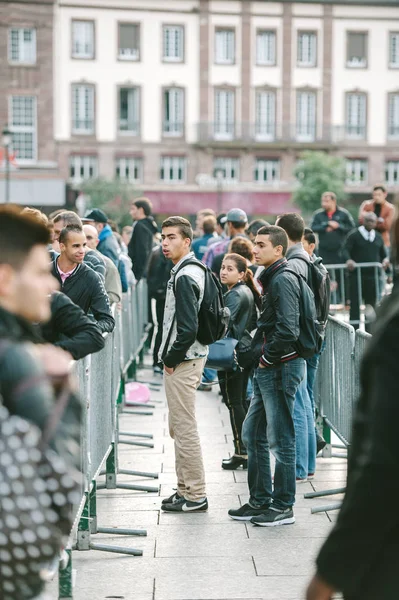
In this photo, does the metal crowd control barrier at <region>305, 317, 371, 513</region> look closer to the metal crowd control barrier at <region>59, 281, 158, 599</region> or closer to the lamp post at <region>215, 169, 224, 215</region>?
the metal crowd control barrier at <region>59, 281, 158, 599</region>

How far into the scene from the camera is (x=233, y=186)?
64312 millimetres

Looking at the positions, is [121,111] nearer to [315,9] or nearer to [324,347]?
[315,9]

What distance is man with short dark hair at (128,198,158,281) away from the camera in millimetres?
14664

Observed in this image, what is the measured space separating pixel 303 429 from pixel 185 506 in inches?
43.5

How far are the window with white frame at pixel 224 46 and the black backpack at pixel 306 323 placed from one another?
58305mm

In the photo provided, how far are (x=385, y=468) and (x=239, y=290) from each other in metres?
6.20

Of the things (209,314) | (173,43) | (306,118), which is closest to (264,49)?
(306,118)

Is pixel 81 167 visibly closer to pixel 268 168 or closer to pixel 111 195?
pixel 111 195

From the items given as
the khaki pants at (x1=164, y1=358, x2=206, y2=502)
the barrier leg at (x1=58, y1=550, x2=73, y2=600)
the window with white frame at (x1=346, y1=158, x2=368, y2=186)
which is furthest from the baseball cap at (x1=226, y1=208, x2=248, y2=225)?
the window with white frame at (x1=346, y1=158, x2=368, y2=186)

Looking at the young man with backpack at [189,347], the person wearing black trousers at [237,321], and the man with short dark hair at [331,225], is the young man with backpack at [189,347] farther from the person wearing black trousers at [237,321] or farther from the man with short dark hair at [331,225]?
the man with short dark hair at [331,225]

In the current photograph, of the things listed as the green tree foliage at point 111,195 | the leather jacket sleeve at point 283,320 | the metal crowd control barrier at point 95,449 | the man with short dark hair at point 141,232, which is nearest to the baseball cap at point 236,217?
the man with short dark hair at point 141,232

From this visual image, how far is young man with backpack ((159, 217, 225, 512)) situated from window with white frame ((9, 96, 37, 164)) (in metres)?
54.5

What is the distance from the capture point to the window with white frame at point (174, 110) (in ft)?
210

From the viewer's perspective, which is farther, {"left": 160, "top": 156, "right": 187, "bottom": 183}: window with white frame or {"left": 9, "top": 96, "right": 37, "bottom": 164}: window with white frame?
{"left": 160, "top": 156, "right": 187, "bottom": 183}: window with white frame
